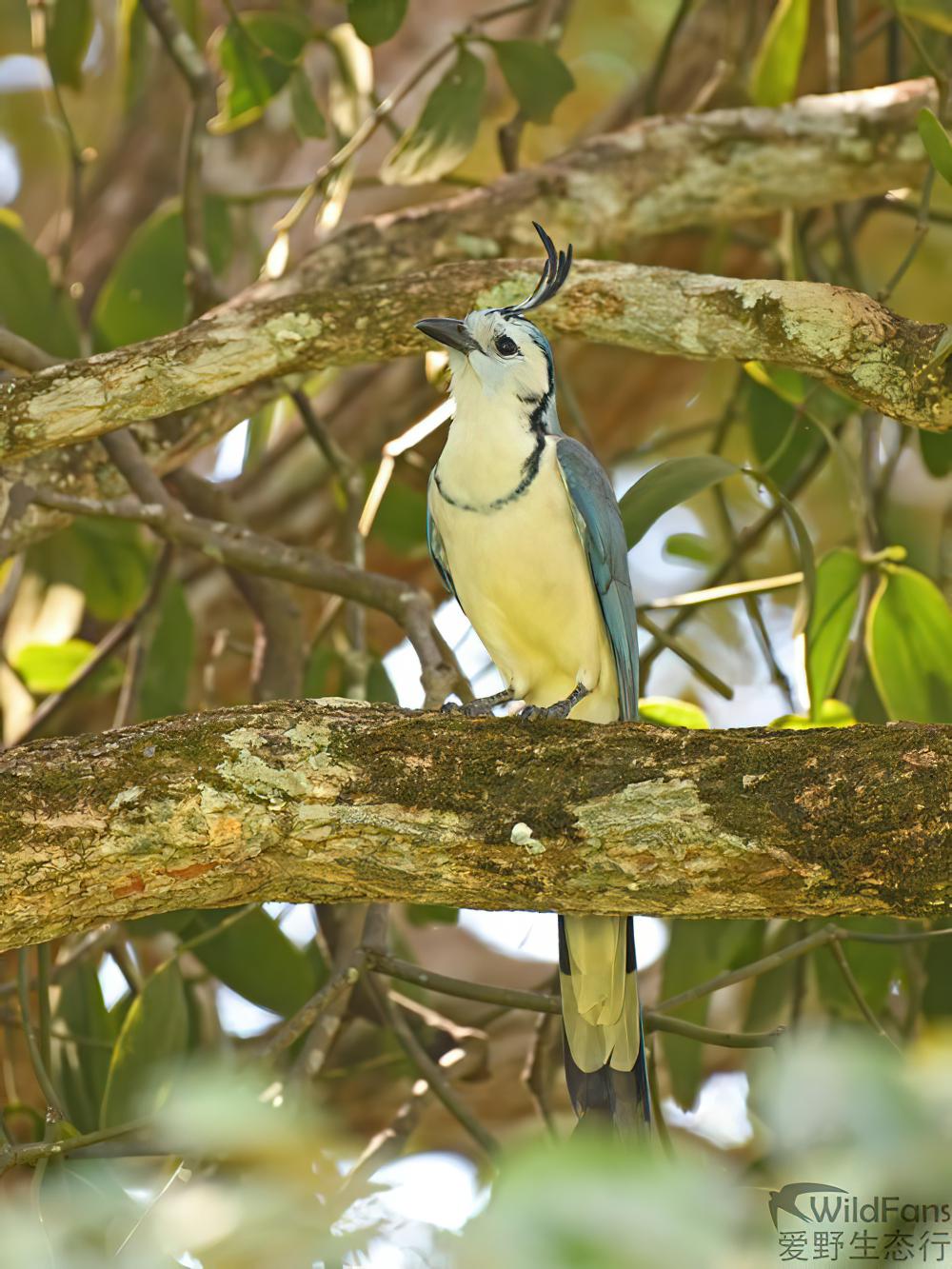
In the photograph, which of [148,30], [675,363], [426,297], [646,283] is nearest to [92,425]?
[426,297]

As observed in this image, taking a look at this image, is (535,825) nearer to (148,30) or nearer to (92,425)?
(92,425)

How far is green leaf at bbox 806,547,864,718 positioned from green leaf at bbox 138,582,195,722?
1520 mm

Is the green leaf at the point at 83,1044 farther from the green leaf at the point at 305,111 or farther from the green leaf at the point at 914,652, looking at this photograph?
the green leaf at the point at 305,111

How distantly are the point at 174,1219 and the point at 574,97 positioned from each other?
19.8ft

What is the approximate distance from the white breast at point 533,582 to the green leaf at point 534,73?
3.73 feet

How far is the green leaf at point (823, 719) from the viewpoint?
2.52 meters

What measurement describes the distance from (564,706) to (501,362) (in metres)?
0.64

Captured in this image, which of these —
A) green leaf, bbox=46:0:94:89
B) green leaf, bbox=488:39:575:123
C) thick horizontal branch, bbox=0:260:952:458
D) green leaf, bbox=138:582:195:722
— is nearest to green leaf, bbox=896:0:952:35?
green leaf, bbox=488:39:575:123

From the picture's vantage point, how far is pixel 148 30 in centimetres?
485

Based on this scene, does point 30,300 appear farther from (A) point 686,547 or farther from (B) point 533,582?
(A) point 686,547

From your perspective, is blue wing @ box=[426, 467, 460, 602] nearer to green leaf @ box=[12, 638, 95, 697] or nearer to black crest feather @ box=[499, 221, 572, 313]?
black crest feather @ box=[499, 221, 572, 313]

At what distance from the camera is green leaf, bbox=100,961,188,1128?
2.45 meters

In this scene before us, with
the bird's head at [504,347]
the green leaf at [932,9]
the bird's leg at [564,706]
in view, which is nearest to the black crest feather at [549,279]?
the bird's head at [504,347]

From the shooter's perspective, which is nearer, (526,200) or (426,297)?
(426,297)
